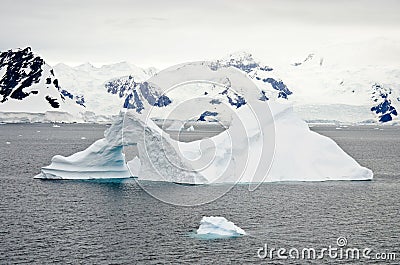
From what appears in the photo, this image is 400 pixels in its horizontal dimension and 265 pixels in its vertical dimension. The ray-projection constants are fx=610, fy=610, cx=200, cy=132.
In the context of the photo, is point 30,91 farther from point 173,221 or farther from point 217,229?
point 217,229

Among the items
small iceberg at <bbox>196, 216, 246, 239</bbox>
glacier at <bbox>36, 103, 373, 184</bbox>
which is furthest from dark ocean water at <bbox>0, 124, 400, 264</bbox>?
glacier at <bbox>36, 103, 373, 184</bbox>

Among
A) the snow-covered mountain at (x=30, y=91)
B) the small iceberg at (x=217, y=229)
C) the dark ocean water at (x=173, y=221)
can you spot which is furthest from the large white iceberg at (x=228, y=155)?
the snow-covered mountain at (x=30, y=91)

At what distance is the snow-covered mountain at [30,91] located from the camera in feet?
586

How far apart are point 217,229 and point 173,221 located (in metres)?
4.58

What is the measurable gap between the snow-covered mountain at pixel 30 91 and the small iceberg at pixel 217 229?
152 meters

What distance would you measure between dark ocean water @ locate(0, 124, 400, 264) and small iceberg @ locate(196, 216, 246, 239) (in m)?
0.70

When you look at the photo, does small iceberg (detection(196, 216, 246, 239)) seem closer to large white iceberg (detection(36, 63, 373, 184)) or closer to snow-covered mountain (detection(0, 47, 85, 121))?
large white iceberg (detection(36, 63, 373, 184))

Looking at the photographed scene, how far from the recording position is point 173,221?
119 feet

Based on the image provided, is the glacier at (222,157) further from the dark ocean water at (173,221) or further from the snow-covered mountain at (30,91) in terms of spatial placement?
the snow-covered mountain at (30,91)

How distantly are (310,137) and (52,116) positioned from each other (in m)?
139

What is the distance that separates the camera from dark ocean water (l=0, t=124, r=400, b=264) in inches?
1132

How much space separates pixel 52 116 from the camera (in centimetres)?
18100

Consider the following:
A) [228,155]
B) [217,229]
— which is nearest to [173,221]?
[217,229]

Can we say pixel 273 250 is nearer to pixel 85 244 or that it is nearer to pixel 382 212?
pixel 85 244
